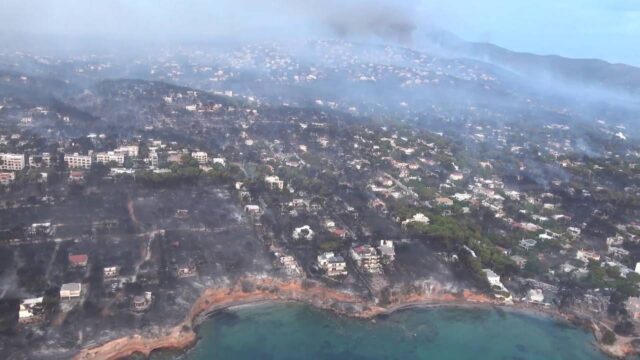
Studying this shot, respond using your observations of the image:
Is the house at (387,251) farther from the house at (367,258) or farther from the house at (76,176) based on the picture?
the house at (76,176)

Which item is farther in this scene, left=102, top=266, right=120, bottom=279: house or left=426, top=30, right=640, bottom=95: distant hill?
left=426, top=30, right=640, bottom=95: distant hill

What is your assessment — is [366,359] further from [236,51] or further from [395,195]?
[236,51]

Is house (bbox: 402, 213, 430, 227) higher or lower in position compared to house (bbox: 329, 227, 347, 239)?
higher

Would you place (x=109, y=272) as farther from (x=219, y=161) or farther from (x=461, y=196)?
(x=461, y=196)

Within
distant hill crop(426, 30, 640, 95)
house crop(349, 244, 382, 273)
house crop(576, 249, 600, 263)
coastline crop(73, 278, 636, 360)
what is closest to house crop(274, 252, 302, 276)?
coastline crop(73, 278, 636, 360)

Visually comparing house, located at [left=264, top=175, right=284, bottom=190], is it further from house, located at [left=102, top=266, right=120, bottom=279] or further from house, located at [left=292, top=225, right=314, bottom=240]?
house, located at [left=102, top=266, right=120, bottom=279]

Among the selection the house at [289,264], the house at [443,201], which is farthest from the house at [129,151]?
the house at [443,201]

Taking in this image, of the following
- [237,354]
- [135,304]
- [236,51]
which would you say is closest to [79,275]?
[135,304]

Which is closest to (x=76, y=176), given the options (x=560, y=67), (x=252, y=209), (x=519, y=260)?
(x=252, y=209)
